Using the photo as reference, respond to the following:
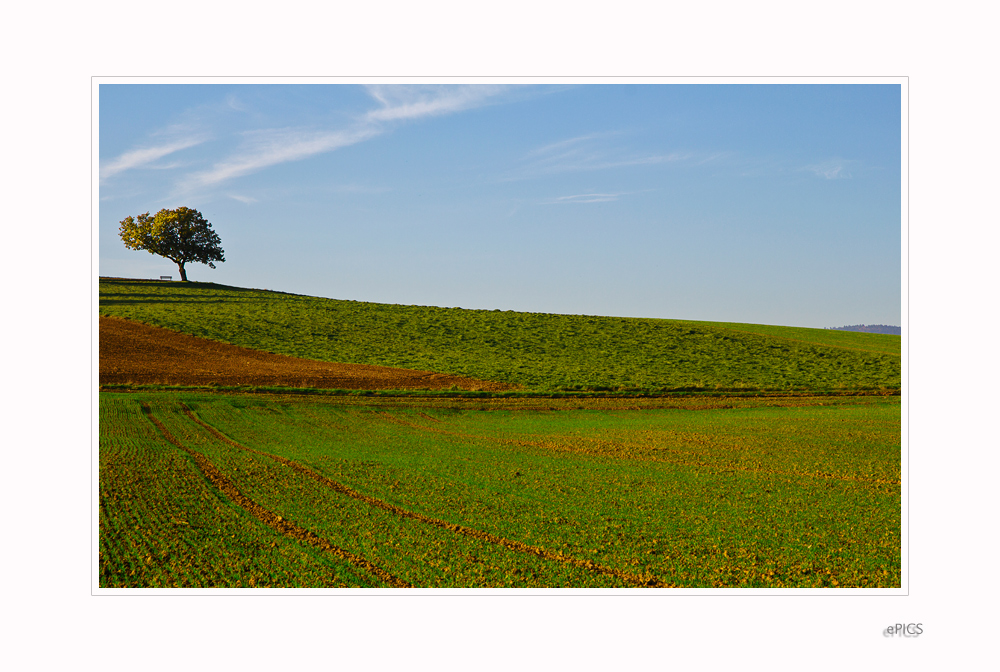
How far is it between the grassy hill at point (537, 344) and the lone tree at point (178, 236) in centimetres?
554

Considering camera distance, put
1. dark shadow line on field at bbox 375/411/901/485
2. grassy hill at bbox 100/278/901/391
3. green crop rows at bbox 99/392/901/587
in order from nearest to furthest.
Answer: green crop rows at bbox 99/392/901/587
dark shadow line on field at bbox 375/411/901/485
grassy hill at bbox 100/278/901/391

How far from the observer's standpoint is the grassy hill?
25.8 meters

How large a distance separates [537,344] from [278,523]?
82.5ft

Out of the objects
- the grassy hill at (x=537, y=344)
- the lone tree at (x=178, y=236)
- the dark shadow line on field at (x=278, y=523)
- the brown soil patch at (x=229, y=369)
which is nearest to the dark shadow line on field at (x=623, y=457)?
the brown soil patch at (x=229, y=369)

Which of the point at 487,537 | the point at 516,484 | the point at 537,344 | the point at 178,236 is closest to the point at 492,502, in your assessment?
the point at 516,484

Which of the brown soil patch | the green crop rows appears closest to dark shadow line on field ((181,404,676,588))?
the green crop rows

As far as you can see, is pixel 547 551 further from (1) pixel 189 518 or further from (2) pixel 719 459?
(2) pixel 719 459

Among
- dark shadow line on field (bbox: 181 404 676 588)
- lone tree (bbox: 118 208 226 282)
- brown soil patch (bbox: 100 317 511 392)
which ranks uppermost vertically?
lone tree (bbox: 118 208 226 282)

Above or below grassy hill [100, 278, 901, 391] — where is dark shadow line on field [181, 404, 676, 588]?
below

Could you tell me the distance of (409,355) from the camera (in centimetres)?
2933

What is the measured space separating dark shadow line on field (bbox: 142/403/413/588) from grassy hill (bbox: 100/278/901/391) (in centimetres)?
1420

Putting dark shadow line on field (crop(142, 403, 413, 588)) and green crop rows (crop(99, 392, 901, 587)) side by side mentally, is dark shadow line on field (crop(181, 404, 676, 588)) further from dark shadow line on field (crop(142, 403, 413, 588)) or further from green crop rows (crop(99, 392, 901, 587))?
dark shadow line on field (crop(142, 403, 413, 588))

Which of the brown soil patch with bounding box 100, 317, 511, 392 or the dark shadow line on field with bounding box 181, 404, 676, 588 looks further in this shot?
the brown soil patch with bounding box 100, 317, 511, 392
